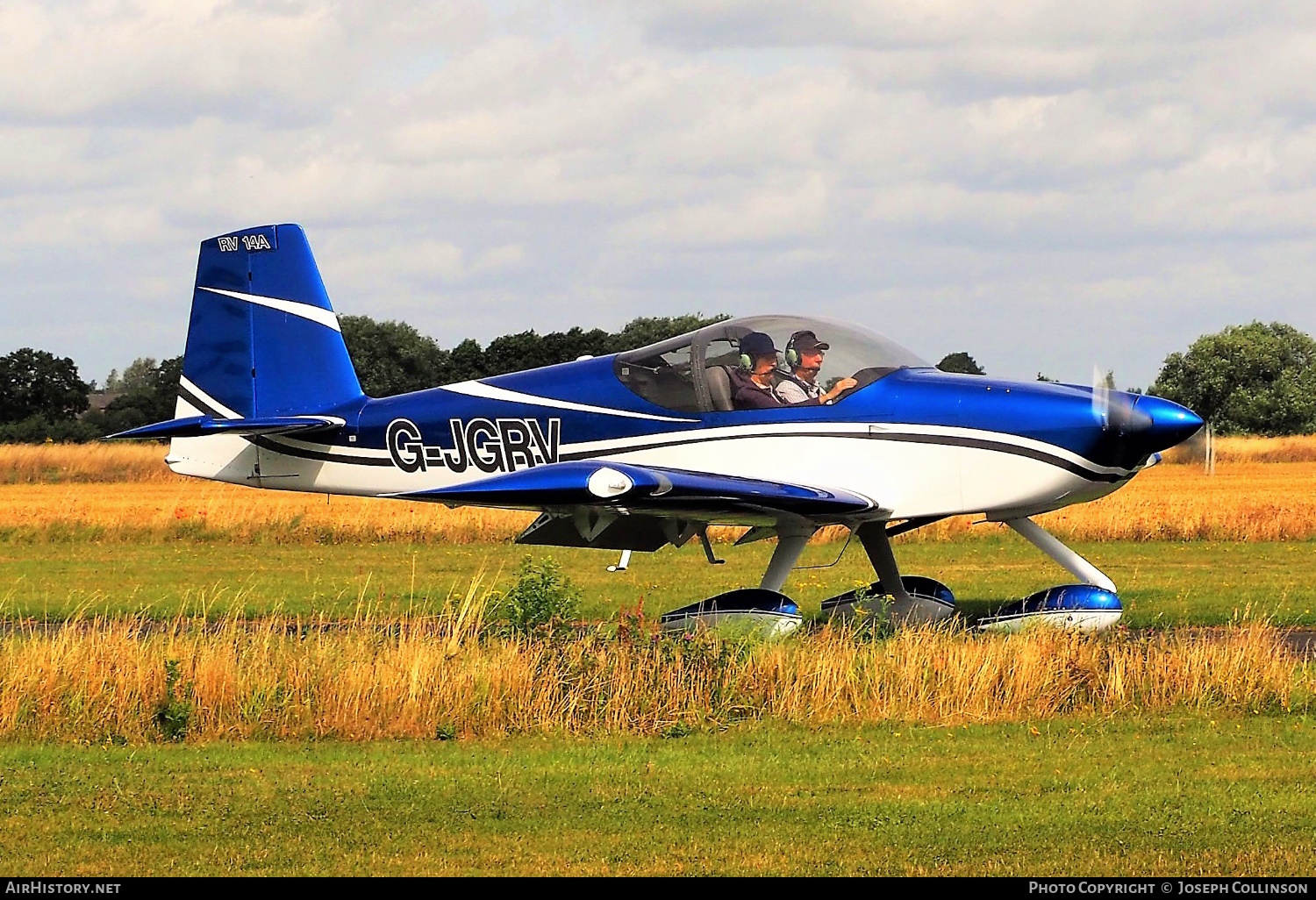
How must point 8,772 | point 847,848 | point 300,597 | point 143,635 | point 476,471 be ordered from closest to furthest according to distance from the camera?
point 847,848 < point 8,772 < point 143,635 < point 476,471 < point 300,597

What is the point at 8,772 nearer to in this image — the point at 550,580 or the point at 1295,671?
the point at 550,580

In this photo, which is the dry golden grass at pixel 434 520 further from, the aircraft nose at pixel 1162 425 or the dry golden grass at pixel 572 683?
the dry golden grass at pixel 572 683

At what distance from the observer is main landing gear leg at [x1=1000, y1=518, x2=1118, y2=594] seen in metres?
12.0

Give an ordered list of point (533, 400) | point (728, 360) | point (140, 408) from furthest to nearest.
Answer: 1. point (140, 408)
2. point (533, 400)
3. point (728, 360)

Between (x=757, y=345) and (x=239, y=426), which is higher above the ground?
(x=757, y=345)

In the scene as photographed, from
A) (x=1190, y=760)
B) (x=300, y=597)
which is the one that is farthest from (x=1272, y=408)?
(x=1190, y=760)

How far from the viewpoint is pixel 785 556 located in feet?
41.0

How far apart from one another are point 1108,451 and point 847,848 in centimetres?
591

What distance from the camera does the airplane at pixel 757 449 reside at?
37.8 ft

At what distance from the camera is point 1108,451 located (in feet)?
37.3

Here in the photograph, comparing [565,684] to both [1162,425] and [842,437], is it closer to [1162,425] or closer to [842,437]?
[842,437]

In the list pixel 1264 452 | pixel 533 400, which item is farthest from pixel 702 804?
pixel 1264 452

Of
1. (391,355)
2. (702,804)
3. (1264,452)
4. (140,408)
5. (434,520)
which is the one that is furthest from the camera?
(391,355)

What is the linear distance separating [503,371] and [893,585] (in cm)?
5362
